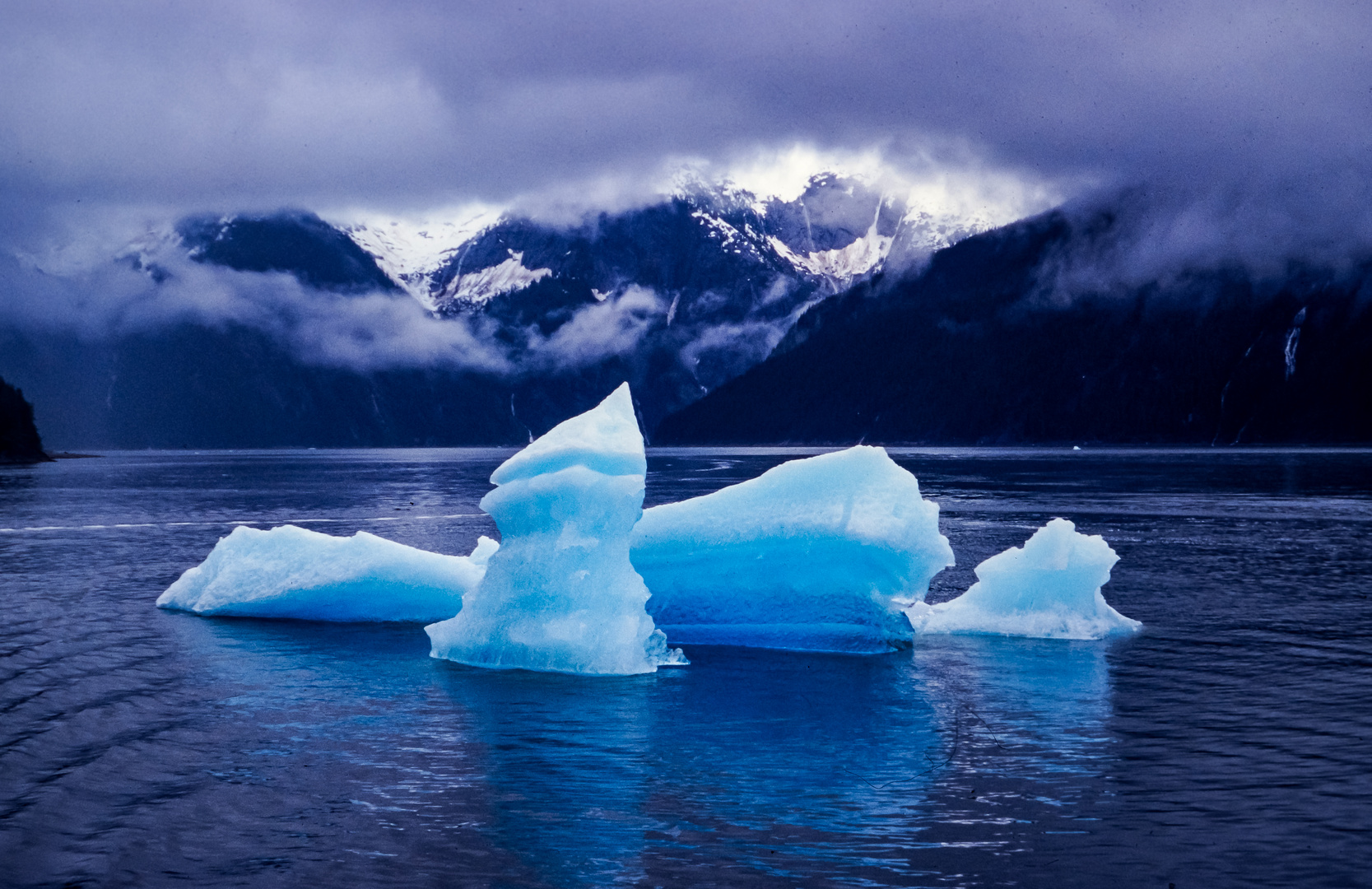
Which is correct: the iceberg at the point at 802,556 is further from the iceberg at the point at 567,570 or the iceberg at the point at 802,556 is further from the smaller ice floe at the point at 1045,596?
the smaller ice floe at the point at 1045,596

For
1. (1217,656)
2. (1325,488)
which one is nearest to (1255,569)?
(1217,656)

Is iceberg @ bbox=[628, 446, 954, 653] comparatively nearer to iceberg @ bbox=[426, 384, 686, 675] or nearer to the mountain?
iceberg @ bbox=[426, 384, 686, 675]

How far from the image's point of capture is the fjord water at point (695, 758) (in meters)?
10.2

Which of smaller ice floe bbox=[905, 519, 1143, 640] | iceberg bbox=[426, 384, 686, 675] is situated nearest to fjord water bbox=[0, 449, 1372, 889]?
iceberg bbox=[426, 384, 686, 675]

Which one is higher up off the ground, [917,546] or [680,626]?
[917,546]

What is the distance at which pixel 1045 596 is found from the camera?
2281cm

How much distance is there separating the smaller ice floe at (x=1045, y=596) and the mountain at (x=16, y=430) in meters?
148

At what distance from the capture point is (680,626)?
875 inches

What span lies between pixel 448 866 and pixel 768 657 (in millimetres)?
10874

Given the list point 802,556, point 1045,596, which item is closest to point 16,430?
point 802,556

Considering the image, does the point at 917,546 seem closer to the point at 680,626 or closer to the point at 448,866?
the point at 680,626

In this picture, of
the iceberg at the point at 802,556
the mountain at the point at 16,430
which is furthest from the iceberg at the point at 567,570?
the mountain at the point at 16,430

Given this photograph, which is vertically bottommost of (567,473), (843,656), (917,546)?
(843,656)

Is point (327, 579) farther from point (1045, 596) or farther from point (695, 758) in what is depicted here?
point (1045, 596)
